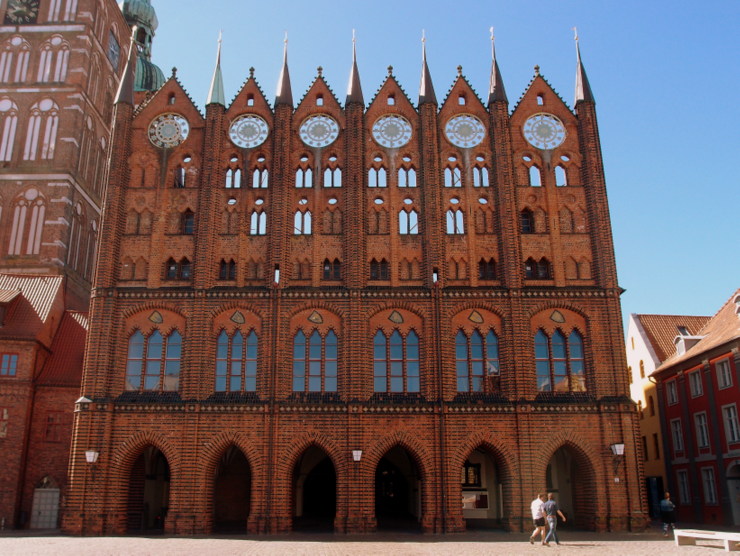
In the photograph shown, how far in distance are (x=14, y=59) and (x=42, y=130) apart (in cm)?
551

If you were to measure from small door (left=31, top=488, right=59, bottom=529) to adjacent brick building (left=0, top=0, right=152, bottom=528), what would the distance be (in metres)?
0.04

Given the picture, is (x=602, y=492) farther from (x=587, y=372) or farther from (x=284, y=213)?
(x=284, y=213)

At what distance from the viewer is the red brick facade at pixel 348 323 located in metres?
28.7

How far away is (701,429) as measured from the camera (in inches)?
1423

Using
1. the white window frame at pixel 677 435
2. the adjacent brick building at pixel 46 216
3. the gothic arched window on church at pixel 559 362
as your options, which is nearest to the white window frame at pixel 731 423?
the white window frame at pixel 677 435

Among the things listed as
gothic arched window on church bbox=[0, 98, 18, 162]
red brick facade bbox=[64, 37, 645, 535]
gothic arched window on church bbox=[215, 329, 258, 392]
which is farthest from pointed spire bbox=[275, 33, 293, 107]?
gothic arched window on church bbox=[0, 98, 18, 162]

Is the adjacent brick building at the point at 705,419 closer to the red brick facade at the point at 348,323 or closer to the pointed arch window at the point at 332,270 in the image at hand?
the red brick facade at the point at 348,323

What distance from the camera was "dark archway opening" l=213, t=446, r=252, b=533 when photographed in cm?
3338

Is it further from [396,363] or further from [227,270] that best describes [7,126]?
[396,363]

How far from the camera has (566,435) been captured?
29.0 metres

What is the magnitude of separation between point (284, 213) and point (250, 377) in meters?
7.07

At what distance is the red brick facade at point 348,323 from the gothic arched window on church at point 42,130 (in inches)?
590

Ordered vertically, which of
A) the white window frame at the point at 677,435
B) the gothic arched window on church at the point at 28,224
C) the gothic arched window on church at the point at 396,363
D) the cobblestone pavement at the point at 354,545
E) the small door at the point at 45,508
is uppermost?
the gothic arched window on church at the point at 28,224

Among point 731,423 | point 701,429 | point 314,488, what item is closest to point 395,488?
point 314,488
